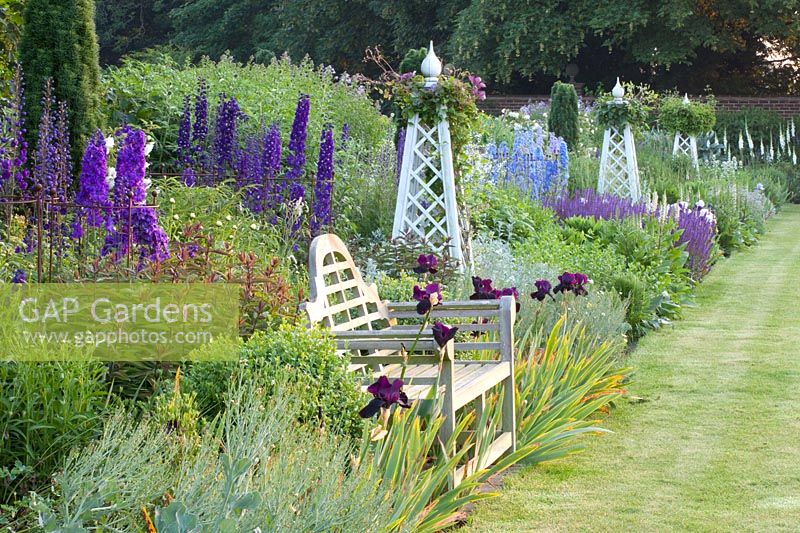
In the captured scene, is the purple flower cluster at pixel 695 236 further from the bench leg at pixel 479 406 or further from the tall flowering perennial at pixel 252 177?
the bench leg at pixel 479 406

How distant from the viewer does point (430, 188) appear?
745cm

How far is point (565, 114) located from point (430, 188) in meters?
10.4

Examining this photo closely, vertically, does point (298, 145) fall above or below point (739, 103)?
below

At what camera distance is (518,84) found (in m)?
30.8

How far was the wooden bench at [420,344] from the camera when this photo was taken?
4.01 m

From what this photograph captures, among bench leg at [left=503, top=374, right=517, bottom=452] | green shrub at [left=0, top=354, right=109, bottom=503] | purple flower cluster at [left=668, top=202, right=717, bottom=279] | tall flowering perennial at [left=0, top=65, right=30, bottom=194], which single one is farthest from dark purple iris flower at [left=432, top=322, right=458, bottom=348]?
purple flower cluster at [left=668, top=202, right=717, bottom=279]

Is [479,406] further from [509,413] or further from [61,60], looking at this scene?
[61,60]

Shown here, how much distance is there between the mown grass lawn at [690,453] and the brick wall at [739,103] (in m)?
18.5

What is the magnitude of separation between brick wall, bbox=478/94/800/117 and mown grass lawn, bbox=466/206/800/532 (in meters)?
18.5

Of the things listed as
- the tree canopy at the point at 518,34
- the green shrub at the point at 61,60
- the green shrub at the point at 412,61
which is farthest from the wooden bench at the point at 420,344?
the tree canopy at the point at 518,34

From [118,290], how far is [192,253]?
2.34 ft

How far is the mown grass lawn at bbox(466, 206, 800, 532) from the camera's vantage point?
4117 mm

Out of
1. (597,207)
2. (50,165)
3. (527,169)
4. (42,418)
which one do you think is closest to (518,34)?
(527,169)

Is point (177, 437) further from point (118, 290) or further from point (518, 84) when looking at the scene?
point (518, 84)
